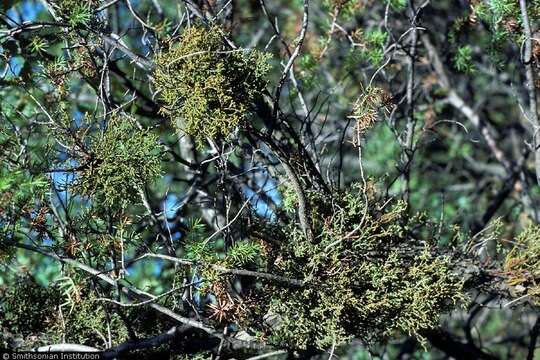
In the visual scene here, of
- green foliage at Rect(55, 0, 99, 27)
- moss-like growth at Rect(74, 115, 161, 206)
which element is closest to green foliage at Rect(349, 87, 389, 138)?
moss-like growth at Rect(74, 115, 161, 206)

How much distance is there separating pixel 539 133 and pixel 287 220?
1.14 m

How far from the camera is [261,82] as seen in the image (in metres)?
2.12

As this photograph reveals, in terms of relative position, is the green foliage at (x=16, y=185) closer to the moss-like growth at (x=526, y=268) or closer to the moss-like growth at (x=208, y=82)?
the moss-like growth at (x=208, y=82)

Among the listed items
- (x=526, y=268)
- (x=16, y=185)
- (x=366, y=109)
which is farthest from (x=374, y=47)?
(x=16, y=185)

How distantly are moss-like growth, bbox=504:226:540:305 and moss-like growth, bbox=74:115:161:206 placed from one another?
131 centimetres

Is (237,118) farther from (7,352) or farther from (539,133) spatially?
(539,133)

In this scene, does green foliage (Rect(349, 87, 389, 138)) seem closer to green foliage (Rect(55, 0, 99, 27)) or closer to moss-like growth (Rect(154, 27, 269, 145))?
moss-like growth (Rect(154, 27, 269, 145))

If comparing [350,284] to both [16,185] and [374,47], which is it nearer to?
[16,185]

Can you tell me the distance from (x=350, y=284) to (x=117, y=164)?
80 centimetres

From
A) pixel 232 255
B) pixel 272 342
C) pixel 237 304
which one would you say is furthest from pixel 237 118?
pixel 272 342

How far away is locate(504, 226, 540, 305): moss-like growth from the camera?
247 centimetres

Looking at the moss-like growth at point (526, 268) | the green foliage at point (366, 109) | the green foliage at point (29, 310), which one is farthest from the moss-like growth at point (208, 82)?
the moss-like growth at point (526, 268)
